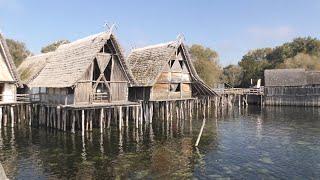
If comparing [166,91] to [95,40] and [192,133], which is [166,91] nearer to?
[192,133]

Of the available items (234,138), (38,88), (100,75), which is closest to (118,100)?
(100,75)

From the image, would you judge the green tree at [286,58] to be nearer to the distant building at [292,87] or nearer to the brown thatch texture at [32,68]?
the distant building at [292,87]

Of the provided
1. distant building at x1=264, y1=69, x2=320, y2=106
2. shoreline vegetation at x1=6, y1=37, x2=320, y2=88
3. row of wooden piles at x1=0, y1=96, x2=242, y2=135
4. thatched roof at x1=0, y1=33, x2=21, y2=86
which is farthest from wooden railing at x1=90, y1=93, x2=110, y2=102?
shoreline vegetation at x1=6, y1=37, x2=320, y2=88

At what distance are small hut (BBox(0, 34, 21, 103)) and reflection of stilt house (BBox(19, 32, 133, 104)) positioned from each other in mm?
1681

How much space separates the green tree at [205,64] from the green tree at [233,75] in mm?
7052

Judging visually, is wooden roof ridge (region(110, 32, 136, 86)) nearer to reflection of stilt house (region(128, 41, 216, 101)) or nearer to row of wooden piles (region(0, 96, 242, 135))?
reflection of stilt house (region(128, 41, 216, 101))

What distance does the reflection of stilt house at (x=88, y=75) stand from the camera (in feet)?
91.5

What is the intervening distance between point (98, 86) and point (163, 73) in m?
7.03

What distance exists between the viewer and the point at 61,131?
28984mm

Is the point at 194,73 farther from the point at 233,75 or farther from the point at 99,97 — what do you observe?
the point at 233,75

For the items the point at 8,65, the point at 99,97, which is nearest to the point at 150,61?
the point at 99,97

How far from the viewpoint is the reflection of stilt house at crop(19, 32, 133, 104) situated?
27.9m

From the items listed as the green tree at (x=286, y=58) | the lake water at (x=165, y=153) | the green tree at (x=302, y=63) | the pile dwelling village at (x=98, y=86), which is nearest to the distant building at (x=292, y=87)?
the green tree at (x=286, y=58)

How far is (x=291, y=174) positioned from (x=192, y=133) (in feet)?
40.7
